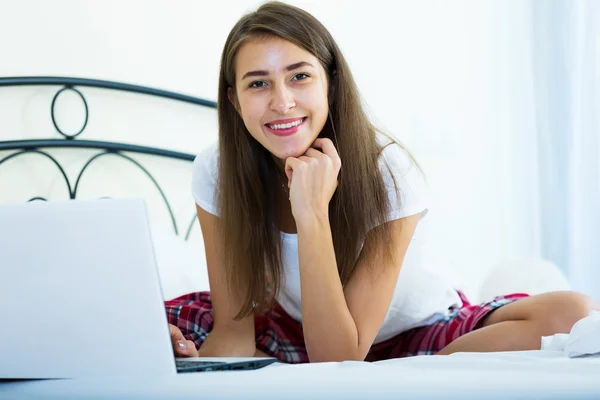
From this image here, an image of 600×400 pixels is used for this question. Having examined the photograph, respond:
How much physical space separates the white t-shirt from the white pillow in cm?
37

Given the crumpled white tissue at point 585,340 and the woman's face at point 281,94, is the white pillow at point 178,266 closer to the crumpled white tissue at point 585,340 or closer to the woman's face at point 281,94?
the woman's face at point 281,94

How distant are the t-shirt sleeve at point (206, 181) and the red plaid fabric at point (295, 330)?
219 millimetres

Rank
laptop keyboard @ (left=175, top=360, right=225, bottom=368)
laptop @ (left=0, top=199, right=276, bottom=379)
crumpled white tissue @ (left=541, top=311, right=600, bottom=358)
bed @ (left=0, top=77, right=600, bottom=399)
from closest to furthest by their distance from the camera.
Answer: laptop @ (left=0, top=199, right=276, bottom=379), laptop keyboard @ (left=175, top=360, right=225, bottom=368), crumpled white tissue @ (left=541, top=311, right=600, bottom=358), bed @ (left=0, top=77, right=600, bottom=399)

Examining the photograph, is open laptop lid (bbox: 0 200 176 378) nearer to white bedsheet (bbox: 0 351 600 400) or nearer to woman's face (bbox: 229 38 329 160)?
white bedsheet (bbox: 0 351 600 400)

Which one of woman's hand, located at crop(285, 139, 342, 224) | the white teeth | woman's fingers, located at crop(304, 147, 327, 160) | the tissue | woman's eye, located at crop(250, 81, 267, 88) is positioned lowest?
the tissue

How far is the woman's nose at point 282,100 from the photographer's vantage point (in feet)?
4.36

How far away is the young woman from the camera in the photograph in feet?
4.22

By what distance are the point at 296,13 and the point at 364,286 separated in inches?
20.6

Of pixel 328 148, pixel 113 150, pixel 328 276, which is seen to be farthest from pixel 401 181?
pixel 113 150

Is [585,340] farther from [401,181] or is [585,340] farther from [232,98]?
[232,98]

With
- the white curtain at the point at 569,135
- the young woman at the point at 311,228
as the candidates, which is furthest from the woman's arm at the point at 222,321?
the white curtain at the point at 569,135

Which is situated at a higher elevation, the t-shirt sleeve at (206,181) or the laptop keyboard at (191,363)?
the t-shirt sleeve at (206,181)

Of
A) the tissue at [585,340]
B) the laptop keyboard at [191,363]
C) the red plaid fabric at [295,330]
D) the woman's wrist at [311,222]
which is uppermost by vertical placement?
the woman's wrist at [311,222]

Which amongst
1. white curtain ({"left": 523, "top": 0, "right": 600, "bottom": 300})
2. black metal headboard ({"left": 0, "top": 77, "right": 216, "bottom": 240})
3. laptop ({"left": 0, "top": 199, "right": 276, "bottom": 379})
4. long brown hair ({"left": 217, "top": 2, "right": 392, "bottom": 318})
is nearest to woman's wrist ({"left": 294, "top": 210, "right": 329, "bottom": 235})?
long brown hair ({"left": 217, "top": 2, "right": 392, "bottom": 318})
